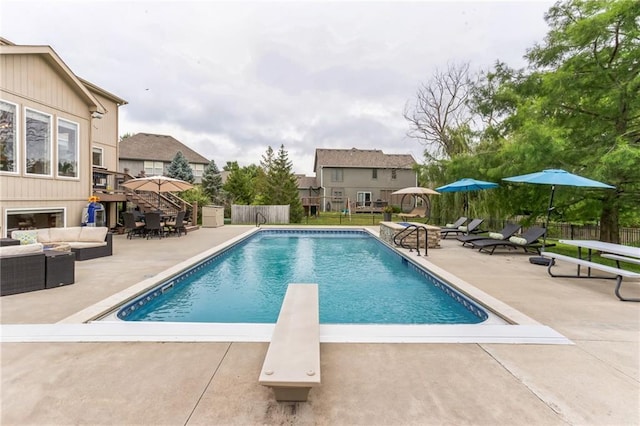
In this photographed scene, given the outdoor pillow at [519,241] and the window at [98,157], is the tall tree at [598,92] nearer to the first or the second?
the outdoor pillow at [519,241]

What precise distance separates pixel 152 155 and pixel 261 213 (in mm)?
18738

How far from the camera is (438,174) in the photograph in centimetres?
1856

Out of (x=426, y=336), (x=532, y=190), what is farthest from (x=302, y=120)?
(x=426, y=336)

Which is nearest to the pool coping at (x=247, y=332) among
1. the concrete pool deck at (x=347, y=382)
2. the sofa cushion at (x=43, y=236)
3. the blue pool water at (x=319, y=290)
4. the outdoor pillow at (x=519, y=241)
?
the concrete pool deck at (x=347, y=382)

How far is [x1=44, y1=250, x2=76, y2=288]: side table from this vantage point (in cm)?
550

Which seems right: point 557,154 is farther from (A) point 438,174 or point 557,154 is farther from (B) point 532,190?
(A) point 438,174

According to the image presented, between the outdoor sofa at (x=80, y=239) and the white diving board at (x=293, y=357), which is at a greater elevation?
the outdoor sofa at (x=80, y=239)

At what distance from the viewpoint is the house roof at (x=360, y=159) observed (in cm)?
3328

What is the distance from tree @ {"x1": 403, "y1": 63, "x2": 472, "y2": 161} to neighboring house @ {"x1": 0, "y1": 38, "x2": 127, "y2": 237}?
65.6 feet

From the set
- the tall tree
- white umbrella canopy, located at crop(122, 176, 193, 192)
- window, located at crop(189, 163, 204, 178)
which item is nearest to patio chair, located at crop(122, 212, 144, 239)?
white umbrella canopy, located at crop(122, 176, 193, 192)

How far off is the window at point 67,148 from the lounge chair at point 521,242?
12845 millimetres

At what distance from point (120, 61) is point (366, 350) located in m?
15.5

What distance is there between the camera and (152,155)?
3331 centimetres

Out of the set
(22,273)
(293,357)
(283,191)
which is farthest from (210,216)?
(293,357)
